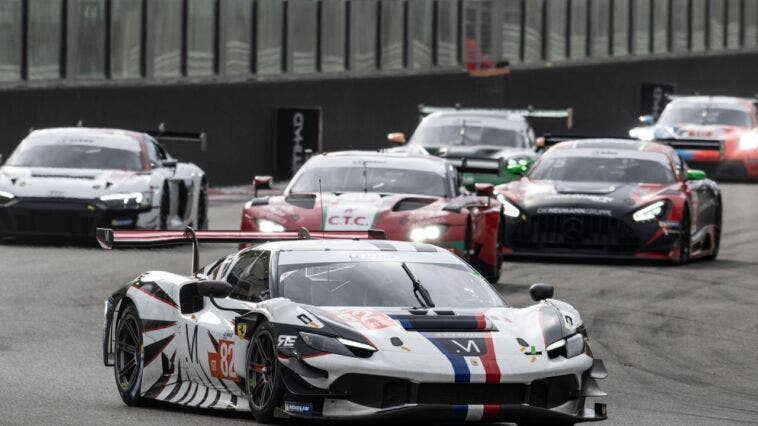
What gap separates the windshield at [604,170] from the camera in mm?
21156

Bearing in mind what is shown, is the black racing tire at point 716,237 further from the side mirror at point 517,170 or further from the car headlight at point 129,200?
the car headlight at point 129,200

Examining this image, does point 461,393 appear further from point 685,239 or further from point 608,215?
point 685,239

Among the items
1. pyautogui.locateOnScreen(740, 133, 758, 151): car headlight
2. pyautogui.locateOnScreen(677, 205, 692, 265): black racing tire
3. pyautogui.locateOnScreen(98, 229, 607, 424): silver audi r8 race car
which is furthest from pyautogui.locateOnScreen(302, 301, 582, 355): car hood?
pyautogui.locateOnScreen(740, 133, 758, 151): car headlight

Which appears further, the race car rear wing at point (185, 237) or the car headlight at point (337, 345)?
the race car rear wing at point (185, 237)

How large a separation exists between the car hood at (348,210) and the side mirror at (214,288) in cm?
682

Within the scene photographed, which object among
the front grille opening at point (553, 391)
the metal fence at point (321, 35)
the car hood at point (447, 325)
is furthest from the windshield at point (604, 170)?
the front grille opening at point (553, 391)

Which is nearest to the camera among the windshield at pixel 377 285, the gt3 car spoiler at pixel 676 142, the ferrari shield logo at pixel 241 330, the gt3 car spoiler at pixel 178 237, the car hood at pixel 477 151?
the ferrari shield logo at pixel 241 330

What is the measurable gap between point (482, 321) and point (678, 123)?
26.8 m

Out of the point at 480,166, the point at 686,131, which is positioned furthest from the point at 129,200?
the point at 686,131

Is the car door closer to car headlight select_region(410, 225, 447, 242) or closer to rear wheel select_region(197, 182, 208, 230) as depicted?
car headlight select_region(410, 225, 447, 242)

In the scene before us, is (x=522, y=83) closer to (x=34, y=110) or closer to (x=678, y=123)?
(x=678, y=123)

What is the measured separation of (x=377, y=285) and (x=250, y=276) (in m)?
0.70

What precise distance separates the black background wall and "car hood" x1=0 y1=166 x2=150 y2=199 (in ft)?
20.3

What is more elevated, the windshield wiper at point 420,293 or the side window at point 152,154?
the side window at point 152,154
